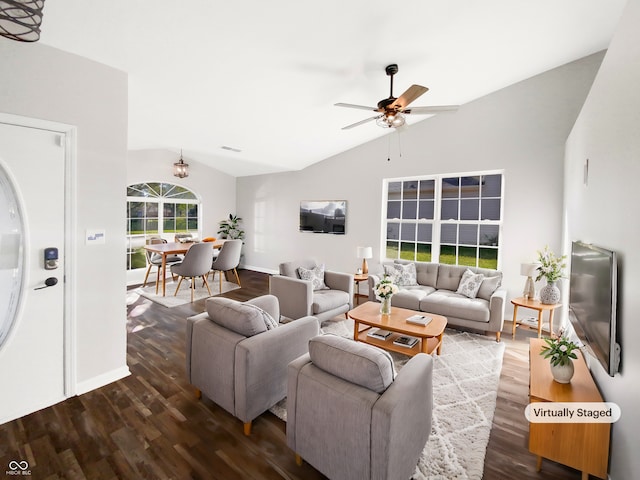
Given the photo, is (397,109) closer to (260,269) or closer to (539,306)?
(539,306)

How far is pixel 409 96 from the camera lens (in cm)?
282

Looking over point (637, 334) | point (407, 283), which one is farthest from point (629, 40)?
point (407, 283)

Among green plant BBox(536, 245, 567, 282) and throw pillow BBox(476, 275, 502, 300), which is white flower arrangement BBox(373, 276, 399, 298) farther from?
green plant BBox(536, 245, 567, 282)

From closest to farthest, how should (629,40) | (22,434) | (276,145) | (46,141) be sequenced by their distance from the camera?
(629,40) → (22,434) → (46,141) → (276,145)

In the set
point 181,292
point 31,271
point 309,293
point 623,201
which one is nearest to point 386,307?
point 309,293

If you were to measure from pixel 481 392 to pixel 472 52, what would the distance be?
349 cm

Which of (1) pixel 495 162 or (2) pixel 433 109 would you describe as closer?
(2) pixel 433 109

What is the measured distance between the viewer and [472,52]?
11.1 ft

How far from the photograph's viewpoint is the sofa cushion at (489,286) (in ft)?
13.8

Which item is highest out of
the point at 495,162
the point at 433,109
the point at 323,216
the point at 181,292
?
the point at 433,109

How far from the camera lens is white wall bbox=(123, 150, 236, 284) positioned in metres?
6.31

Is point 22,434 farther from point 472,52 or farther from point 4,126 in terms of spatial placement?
point 472,52

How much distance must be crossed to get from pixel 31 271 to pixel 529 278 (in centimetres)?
521

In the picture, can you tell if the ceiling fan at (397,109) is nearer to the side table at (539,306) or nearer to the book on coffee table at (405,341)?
the book on coffee table at (405,341)
